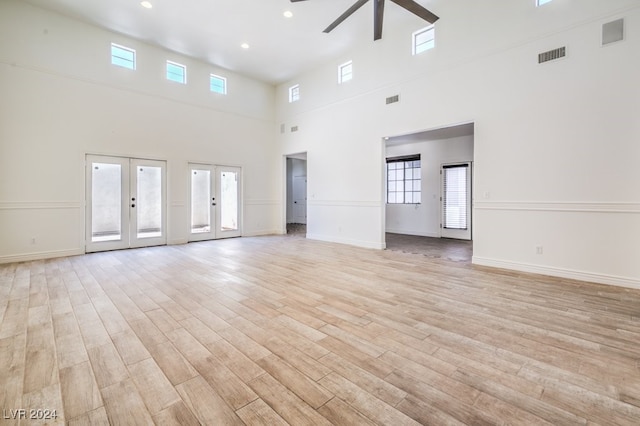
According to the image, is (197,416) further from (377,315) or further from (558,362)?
(558,362)

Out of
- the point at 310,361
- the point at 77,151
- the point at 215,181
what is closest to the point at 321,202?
the point at 215,181

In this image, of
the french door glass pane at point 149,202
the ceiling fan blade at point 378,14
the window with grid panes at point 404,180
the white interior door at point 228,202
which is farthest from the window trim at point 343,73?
the french door glass pane at point 149,202

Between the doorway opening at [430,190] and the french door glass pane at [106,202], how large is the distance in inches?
262

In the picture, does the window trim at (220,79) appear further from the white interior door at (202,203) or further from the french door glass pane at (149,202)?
the french door glass pane at (149,202)

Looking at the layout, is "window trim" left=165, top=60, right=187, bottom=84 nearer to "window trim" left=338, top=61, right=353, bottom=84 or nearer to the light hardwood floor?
"window trim" left=338, top=61, right=353, bottom=84

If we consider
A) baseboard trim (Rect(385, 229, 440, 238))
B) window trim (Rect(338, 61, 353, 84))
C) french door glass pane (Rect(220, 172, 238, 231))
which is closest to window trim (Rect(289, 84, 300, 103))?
window trim (Rect(338, 61, 353, 84))

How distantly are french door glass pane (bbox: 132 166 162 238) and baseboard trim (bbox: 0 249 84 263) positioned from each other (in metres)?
1.29

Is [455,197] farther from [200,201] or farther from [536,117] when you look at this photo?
[200,201]

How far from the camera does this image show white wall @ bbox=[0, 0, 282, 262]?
553 cm

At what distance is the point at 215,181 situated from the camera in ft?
27.9

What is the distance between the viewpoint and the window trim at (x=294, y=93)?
904 centimetres

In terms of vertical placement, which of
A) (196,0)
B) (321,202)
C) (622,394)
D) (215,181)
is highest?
(196,0)

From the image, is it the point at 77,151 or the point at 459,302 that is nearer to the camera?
the point at 459,302

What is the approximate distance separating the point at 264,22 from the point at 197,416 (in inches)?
276
